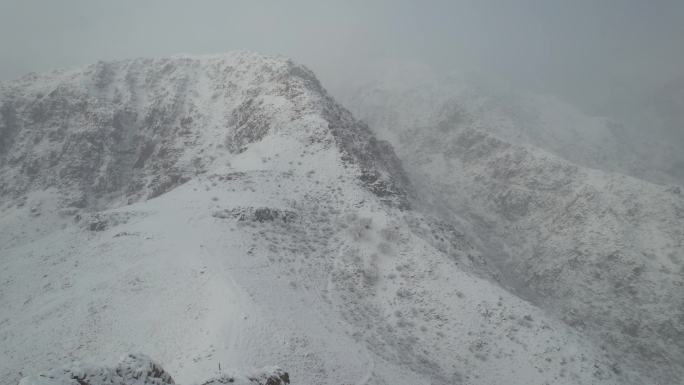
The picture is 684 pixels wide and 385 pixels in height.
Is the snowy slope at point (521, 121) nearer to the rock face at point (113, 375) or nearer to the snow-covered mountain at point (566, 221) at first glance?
the snow-covered mountain at point (566, 221)

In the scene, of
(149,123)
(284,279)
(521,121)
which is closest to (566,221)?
(284,279)

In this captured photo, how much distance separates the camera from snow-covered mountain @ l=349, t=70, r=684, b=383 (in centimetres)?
3775

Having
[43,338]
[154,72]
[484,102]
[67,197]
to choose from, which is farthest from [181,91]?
[484,102]

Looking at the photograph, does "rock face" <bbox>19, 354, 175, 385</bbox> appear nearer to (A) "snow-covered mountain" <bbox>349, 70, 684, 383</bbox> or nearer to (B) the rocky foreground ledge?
(B) the rocky foreground ledge

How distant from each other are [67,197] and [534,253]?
208 feet

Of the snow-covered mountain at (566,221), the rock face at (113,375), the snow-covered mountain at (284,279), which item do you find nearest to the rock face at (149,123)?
the snow-covered mountain at (284,279)

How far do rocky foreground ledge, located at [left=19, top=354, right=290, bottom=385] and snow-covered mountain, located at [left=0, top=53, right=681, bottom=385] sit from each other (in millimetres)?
6439

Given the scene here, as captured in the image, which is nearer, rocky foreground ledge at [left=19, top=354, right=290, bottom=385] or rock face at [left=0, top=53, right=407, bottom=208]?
rocky foreground ledge at [left=19, top=354, right=290, bottom=385]

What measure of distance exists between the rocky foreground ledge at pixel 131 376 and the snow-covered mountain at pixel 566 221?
85.6 feet

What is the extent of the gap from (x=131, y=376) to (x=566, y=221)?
178 ft

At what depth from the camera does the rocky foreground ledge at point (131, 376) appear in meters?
7.88

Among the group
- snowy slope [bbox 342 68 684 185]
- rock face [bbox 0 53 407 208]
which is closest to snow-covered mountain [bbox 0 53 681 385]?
rock face [bbox 0 53 407 208]

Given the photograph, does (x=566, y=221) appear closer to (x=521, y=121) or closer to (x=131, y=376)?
(x=521, y=121)

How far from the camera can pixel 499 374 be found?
2161cm
